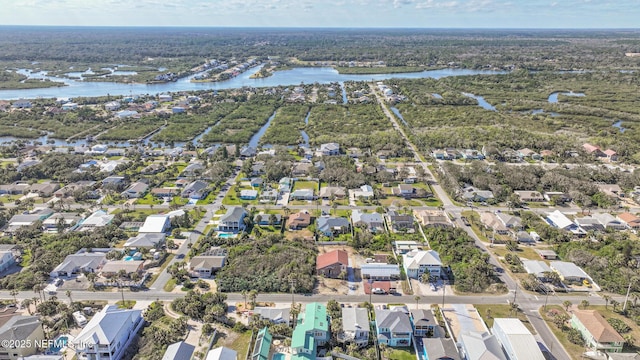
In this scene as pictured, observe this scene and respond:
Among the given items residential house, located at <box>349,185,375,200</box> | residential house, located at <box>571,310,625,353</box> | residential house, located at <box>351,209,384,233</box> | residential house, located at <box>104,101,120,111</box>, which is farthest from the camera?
residential house, located at <box>104,101,120,111</box>

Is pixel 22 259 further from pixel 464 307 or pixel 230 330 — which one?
pixel 464 307

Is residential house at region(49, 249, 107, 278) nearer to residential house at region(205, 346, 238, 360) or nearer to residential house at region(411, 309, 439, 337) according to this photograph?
residential house at region(205, 346, 238, 360)

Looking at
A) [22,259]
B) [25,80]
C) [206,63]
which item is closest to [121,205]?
[22,259]

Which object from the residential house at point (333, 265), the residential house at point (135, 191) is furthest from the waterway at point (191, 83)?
the residential house at point (333, 265)

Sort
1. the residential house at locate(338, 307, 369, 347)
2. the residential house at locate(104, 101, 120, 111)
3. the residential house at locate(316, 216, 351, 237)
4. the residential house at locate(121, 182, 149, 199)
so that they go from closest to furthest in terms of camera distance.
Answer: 1. the residential house at locate(338, 307, 369, 347)
2. the residential house at locate(316, 216, 351, 237)
3. the residential house at locate(121, 182, 149, 199)
4. the residential house at locate(104, 101, 120, 111)

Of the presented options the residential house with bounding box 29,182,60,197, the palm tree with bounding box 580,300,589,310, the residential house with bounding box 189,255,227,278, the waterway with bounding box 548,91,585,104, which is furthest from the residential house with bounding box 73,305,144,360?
the waterway with bounding box 548,91,585,104

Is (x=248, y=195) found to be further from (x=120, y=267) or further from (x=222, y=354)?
(x=222, y=354)
